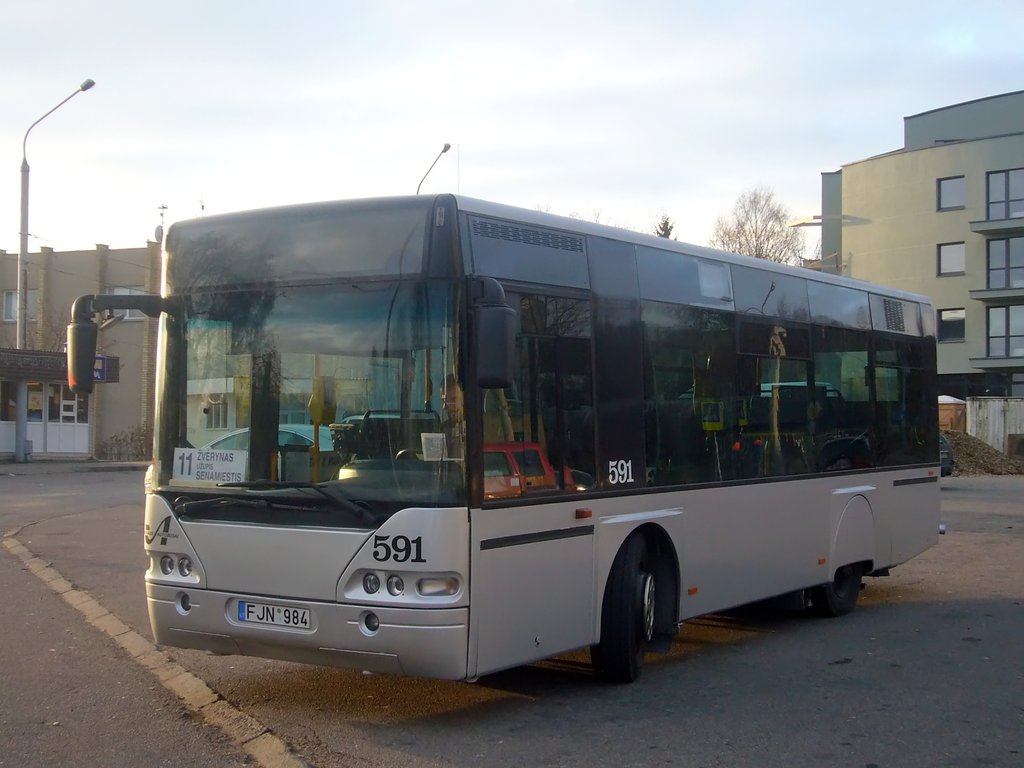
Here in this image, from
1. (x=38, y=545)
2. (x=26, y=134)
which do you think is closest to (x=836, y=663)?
(x=38, y=545)

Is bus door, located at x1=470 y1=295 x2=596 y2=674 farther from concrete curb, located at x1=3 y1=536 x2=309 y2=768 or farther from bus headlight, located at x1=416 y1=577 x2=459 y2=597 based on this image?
concrete curb, located at x1=3 y1=536 x2=309 y2=768

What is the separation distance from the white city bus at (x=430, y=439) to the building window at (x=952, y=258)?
50109 millimetres

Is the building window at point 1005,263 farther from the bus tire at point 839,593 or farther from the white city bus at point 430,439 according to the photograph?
the white city bus at point 430,439

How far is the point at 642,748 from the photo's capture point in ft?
20.9

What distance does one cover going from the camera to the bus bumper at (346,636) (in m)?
6.40

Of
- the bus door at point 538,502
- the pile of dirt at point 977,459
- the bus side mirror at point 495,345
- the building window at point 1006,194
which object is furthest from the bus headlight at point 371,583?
the building window at point 1006,194

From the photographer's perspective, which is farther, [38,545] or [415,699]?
[38,545]

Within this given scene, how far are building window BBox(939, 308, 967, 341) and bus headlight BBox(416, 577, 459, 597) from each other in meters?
52.5

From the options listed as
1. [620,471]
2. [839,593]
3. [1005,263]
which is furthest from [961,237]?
[620,471]

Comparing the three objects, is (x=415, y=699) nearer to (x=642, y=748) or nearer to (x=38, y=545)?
(x=642, y=748)

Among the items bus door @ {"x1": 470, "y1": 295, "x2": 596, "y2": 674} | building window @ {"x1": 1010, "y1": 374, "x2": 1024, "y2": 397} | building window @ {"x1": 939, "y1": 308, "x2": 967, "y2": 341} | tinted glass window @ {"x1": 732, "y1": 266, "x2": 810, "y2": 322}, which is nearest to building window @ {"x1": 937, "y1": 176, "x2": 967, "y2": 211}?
building window @ {"x1": 939, "y1": 308, "x2": 967, "y2": 341}

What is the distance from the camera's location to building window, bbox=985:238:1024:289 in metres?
53.8

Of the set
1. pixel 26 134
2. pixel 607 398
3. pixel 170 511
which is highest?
pixel 26 134

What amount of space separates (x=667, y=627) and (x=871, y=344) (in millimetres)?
4748
